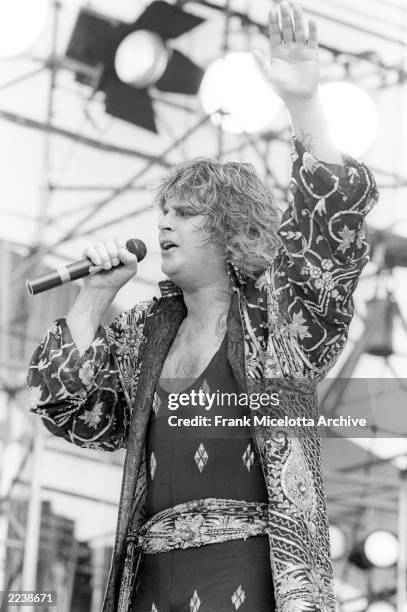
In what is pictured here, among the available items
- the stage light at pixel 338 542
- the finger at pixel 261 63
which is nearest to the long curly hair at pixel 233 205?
the finger at pixel 261 63

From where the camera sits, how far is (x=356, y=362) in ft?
9.70

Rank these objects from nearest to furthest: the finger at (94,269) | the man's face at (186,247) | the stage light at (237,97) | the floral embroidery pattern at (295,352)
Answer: the floral embroidery pattern at (295,352) < the finger at (94,269) < the man's face at (186,247) < the stage light at (237,97)

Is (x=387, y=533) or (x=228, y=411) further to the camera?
(x=387, y=533)

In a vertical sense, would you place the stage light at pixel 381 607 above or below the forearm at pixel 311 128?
below

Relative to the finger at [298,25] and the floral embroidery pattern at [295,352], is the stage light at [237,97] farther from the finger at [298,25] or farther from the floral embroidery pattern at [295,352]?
the finger at [298,25]

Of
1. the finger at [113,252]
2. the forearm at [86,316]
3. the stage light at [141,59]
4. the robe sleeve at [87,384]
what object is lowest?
the robe sleeve at [87,384]

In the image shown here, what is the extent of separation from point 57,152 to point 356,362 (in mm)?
1036

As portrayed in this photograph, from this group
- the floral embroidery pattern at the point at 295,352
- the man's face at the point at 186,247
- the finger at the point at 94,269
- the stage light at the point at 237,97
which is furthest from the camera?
the stage light at the point at 237,97

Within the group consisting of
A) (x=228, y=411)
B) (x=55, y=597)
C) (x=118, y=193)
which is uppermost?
(x=118, y=193)

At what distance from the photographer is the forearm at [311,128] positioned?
1715 mm

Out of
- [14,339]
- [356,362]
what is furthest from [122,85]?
[356,362]

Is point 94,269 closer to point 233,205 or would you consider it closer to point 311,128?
point 233,205

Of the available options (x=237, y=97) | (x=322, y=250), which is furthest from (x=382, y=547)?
(x=322, y=250)

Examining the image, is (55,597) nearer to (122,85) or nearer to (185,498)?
(185,498)
